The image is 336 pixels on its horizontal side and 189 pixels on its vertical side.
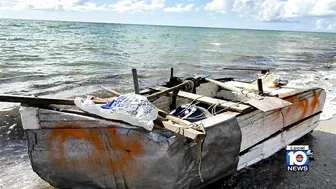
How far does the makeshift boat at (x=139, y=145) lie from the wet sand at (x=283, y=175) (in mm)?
202

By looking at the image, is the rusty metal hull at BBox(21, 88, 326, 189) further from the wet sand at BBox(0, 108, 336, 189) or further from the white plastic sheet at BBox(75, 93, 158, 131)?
the wet sand at BBox(0, 108, 336, 189)

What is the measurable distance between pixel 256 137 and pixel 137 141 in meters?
2.11

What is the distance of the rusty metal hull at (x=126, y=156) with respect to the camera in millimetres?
3541

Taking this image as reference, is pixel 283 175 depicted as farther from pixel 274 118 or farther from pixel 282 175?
pixel 274 118

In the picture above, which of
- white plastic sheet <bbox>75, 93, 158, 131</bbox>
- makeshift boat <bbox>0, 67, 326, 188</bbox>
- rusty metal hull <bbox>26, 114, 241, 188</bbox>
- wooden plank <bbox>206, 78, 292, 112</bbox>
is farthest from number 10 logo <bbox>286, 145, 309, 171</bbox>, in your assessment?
white plastic sheet <bbox>75, 93, 158, 131</bbox>

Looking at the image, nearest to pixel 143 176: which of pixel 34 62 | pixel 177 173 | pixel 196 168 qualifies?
pixel 177 173

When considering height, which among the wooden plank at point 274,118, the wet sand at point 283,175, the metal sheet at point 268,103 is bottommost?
the wet sand at point 283,175

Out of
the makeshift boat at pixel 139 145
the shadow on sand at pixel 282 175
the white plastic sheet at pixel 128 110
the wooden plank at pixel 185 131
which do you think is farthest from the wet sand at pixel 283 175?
the white plastic sheet at pixel 128 110

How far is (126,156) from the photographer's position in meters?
3.69

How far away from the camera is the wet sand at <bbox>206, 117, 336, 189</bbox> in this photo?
4.59m

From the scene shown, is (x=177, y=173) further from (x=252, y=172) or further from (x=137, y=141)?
(x=252, y=172)

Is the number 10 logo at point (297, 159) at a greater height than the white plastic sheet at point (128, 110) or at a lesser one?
lesser

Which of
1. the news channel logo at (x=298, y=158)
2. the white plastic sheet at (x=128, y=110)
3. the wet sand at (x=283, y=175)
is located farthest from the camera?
the news channel logo at (x=298, y=158)

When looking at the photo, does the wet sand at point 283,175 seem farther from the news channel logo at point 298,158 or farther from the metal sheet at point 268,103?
the metal sheet at point 268,103
